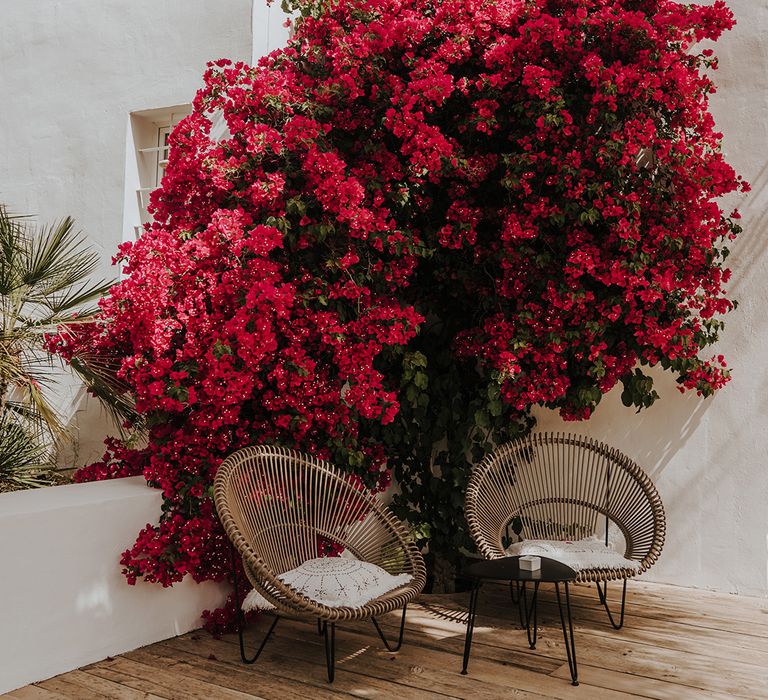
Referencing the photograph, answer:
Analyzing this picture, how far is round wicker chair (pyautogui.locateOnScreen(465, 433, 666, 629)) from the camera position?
3885 mm

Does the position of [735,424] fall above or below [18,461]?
above

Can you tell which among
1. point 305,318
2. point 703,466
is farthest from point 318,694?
point 703,466

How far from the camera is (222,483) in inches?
126

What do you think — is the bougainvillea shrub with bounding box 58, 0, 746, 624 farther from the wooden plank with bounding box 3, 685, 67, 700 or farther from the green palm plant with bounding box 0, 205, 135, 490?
the wooden plank with bounding box 3, 685, 67, 700

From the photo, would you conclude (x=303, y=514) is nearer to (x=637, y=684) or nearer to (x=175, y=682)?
(x=175, y=682)

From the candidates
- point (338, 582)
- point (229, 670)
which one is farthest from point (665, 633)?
point (229, 670)

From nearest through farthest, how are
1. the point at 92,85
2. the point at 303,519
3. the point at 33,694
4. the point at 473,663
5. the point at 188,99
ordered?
the point at 33,694 < the point at 473,663 < the point at 303,519 < the point at 188,99 < the point at 92,85

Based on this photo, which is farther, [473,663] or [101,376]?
[101,376]

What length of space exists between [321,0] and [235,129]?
0.84m

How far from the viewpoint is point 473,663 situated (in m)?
3.30

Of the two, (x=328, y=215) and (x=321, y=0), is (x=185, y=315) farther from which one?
(x=321, y=0)

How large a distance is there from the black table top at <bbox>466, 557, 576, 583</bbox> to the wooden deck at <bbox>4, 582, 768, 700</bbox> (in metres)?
0.39

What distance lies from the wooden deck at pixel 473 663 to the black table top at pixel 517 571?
0.39 meters

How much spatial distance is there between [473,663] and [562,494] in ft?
4.20
